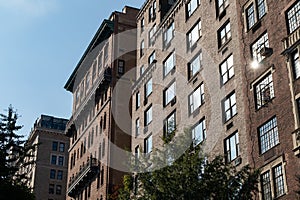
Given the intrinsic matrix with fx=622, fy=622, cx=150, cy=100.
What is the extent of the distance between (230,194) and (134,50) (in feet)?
152

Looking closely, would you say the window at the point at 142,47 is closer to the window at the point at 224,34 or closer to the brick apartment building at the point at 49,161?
the window at the point at 224,34

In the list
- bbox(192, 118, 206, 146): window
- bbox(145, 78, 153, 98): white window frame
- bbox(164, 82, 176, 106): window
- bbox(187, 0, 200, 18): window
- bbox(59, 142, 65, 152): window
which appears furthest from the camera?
bbox(59, 142, 65, 152): window

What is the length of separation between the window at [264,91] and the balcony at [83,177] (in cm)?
3378

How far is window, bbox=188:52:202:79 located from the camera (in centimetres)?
5153

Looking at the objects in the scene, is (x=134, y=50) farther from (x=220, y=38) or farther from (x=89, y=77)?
(x=220, y=38)

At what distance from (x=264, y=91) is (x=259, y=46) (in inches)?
141

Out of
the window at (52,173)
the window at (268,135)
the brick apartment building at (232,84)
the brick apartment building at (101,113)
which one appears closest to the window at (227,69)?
the brick apartment building at (232,84)

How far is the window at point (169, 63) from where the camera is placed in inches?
2251

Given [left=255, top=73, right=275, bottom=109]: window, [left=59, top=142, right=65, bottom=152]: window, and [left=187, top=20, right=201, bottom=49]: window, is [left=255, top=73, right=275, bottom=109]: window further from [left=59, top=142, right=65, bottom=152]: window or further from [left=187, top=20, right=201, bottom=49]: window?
[left=59, top=142, right=65, bottom=152]: window

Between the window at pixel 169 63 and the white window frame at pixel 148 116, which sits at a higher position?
the window at pixel 169 63

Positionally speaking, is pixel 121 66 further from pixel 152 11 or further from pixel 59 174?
pixel 59 174

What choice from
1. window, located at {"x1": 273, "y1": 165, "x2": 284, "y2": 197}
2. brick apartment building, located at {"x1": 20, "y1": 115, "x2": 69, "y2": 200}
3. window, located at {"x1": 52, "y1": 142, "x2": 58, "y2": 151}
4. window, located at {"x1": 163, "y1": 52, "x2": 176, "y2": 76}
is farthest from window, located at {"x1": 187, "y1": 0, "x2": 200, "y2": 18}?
window, located at {"x1": 52, "y1": 142, "x2": 58, "y2": 151}

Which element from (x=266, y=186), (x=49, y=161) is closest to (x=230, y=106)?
(x=266, y=186)

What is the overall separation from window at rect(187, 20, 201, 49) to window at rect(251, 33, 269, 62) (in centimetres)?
996
